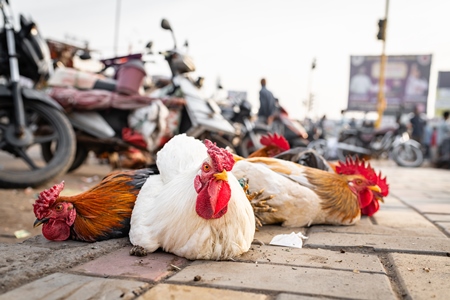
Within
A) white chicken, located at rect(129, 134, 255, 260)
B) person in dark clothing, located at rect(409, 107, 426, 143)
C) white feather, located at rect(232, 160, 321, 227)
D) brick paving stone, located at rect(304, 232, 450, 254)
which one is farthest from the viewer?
person in dark clothing, located at rect(409, 107, 426, 143)

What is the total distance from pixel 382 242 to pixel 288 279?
94 cm

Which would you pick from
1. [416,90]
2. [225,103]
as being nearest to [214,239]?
[225,103]

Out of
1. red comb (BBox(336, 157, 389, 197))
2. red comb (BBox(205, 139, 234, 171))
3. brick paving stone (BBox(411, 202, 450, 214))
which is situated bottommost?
brick paving stone (BBox(411, 202, 450, 214))

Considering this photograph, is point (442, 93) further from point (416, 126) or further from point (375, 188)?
point (375, 188)

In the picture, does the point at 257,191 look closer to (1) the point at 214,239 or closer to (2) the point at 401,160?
(1) the point at 214,239

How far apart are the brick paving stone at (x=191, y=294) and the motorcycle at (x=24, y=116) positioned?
10.5ft

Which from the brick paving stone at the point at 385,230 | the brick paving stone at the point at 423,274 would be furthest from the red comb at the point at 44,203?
the brick paving stone at the point at 423,274

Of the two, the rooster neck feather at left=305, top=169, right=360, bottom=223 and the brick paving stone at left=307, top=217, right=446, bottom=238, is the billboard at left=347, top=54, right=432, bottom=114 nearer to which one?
Result: the brick paving stone at left=307, top=217, right=446, bottom=238

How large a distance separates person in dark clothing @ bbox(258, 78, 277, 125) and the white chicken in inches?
287

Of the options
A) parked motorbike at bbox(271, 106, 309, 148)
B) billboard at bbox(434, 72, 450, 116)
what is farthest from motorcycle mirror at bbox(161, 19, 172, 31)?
billboard at bbox(434, 72, 450, 116)

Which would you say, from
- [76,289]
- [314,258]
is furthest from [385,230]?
[76,289]

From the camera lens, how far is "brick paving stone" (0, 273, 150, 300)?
1.37 meters

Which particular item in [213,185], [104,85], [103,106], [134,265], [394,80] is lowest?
[134,265]

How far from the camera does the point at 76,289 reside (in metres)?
1.44
